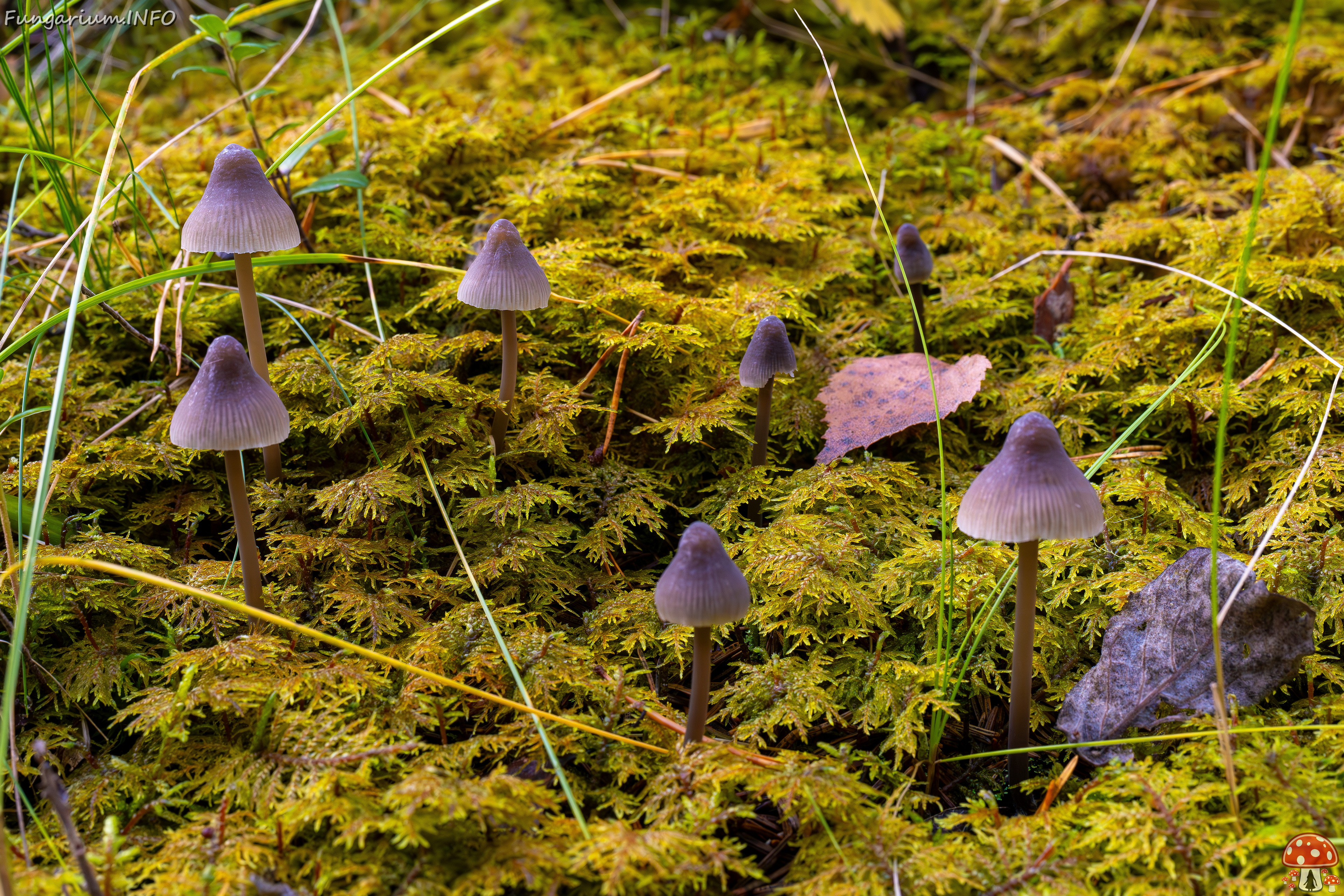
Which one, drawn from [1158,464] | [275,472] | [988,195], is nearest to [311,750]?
[275,472]

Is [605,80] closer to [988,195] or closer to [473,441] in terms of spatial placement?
[988,195]

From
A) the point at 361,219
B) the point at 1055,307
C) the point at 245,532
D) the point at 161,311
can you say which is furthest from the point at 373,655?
the point at 1055,307

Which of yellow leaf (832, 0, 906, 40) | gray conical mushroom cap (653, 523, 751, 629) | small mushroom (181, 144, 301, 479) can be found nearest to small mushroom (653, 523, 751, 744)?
gray conical mushroom cap (653, 523, 751, 629)

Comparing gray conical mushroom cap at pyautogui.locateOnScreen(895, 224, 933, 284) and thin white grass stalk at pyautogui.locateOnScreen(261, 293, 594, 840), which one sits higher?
gray conical mushroom cap at pyautogui.locateOnScreen(895, 224, 933, 284)

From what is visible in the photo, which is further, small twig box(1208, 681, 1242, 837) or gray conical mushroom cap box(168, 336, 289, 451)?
gray conical mushroom cap box(168, 336, 289, 451)

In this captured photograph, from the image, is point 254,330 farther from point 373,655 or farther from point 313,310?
point 373,655

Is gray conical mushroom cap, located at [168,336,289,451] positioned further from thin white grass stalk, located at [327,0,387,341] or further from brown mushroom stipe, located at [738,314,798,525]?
brown mushroom stipe, located at [738,314,798,525]

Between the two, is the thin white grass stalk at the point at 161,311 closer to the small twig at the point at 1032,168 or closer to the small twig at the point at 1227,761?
the small twig at the point at 1227,761
